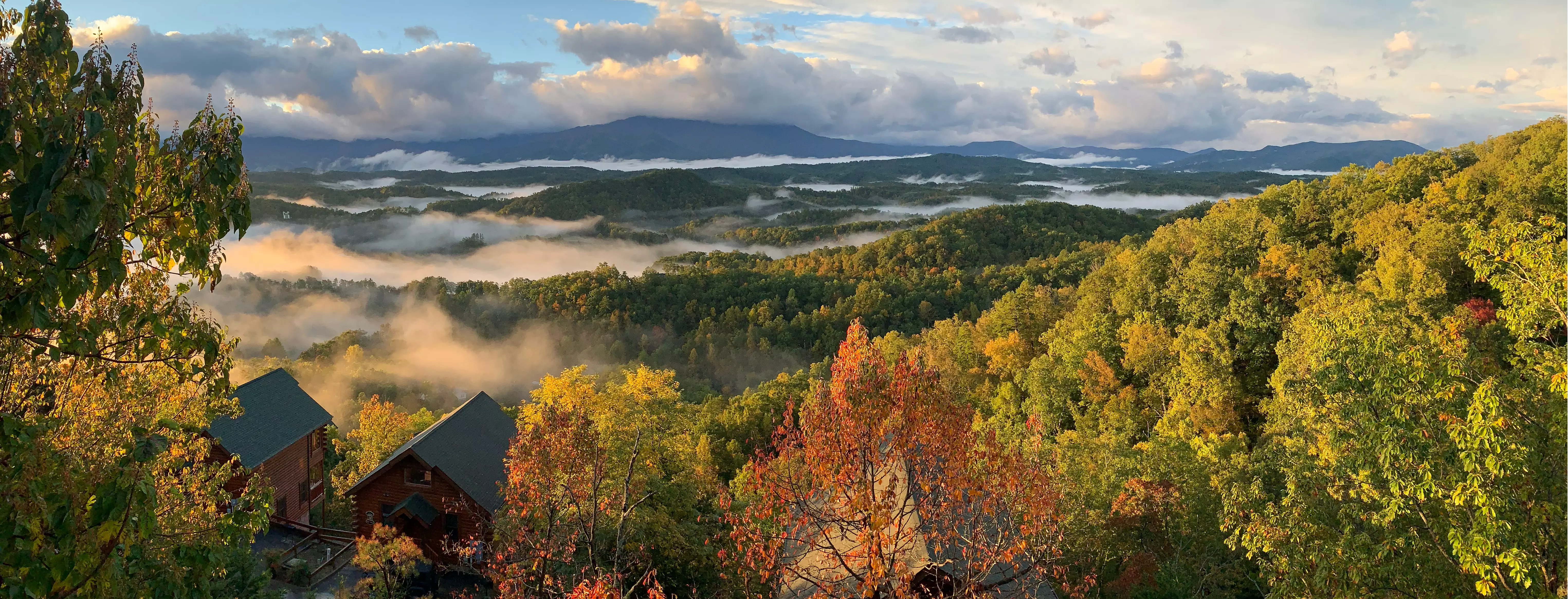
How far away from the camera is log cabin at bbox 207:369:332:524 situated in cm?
2744

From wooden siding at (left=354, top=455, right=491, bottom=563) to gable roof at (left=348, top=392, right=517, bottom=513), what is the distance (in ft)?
0.94

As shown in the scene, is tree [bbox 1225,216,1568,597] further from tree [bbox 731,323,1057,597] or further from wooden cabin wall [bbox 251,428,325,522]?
wooden cabin wall [bbox 251,428,325,522]

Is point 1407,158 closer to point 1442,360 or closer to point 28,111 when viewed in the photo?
point 1442,360

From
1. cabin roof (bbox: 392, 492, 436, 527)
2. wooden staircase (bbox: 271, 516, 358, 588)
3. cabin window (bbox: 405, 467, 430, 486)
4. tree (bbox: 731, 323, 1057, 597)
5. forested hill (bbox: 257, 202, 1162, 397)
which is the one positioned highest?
tree (bbox: 731, 323, 1057, 597)

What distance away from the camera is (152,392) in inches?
373

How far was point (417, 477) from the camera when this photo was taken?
27.4m

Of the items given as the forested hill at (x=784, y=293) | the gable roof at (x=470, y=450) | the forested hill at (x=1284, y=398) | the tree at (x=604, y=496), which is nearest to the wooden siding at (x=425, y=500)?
the gable roof at (x=470, y=450)

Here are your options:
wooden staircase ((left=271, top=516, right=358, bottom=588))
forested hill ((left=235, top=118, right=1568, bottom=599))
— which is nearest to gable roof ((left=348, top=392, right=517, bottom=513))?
wooden staircase ((left=271, top=516, right=358, bottom=588))

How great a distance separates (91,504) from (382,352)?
104936 mm

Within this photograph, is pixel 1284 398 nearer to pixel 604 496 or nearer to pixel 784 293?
pixel 604 496

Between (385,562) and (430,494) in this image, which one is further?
(430,494)

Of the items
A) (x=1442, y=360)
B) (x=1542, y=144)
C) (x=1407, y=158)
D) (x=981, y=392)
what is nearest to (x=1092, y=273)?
(x=981, y=392)

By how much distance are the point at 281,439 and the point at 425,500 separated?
6942mm

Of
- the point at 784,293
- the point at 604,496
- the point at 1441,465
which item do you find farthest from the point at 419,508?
the point at 784,293
